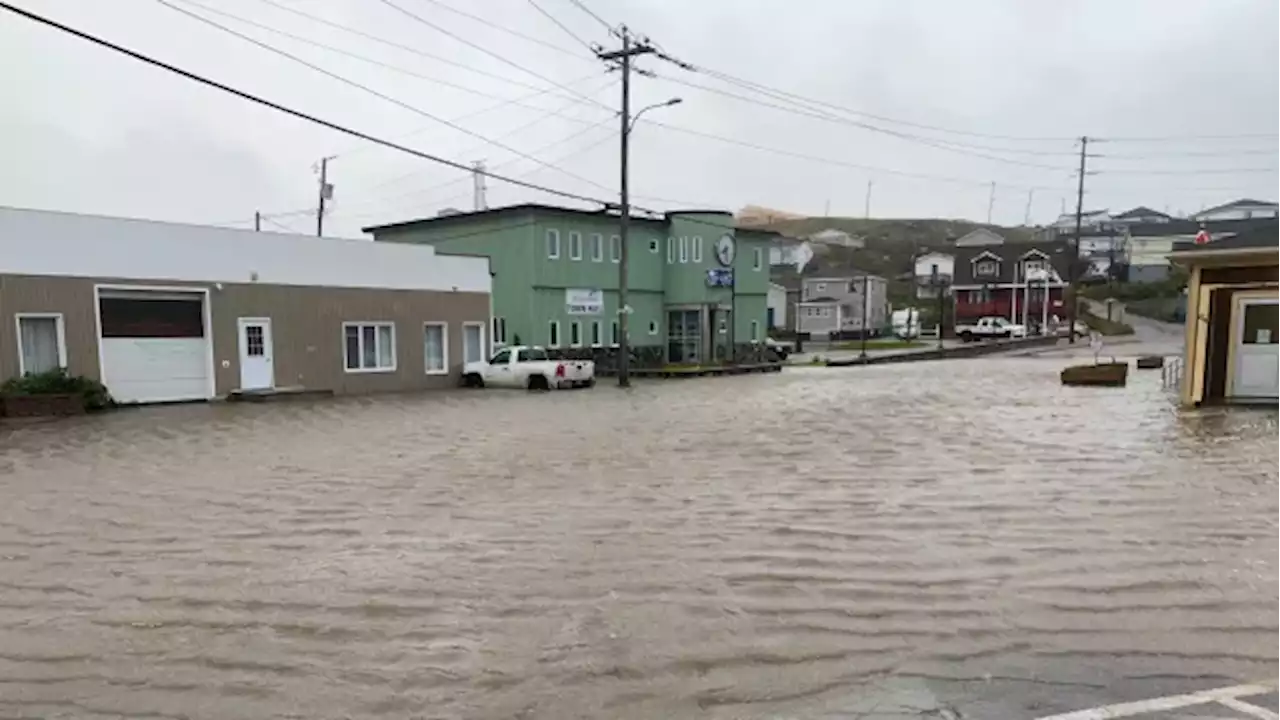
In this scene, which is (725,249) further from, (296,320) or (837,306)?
(837,306)

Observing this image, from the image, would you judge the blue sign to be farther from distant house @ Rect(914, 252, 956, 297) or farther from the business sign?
distant house @ Rect(914, 252, 956, 297)

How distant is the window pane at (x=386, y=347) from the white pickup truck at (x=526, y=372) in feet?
8.68

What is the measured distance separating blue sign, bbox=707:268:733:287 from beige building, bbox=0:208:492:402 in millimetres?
14866

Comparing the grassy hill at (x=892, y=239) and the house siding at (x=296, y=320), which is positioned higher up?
the grassy hill at (x=892, y=239)

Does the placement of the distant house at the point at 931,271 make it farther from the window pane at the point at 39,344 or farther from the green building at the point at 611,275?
the window pane at the point at 39,344

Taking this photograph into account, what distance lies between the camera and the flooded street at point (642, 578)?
4125 mm

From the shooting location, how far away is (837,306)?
7044 cm

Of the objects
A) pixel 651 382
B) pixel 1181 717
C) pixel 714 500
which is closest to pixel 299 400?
pixel 651 382

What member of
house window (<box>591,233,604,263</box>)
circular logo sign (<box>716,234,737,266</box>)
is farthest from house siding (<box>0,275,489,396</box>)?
circular logo sign (<box>716,234,737,266</box>)

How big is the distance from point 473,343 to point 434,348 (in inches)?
67.8

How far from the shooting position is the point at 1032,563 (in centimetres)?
609

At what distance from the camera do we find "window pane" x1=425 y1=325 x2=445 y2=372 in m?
27.2

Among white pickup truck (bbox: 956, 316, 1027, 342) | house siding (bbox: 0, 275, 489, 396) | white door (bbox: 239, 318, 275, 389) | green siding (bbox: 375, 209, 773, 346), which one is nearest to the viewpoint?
house siding (bbox: 0, 275, 489, 396)

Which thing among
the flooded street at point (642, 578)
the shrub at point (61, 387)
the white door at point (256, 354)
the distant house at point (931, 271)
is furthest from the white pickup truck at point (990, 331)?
the shrub at point (61, 387)
